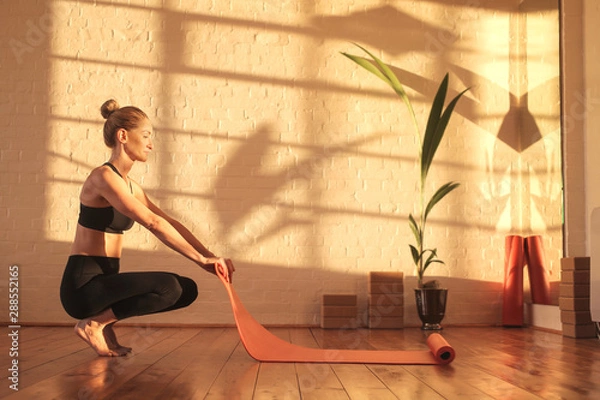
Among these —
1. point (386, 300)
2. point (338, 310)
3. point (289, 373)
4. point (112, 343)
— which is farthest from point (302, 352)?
point (386, 300)

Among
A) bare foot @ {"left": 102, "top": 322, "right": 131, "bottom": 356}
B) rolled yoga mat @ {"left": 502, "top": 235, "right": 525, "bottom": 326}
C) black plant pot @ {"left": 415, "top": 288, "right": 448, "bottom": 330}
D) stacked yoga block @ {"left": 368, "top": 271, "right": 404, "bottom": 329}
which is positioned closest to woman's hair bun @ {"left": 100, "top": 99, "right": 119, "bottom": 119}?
bare foot @ {"left": 102, "top": 322, "right": 131, "bottom": 356}

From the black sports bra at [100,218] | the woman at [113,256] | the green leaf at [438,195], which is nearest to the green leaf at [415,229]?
the green leaf at [438,195]

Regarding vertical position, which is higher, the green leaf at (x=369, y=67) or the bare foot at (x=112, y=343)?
the green leaf at (x=369, y=67)

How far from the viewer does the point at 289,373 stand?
8.75 ft

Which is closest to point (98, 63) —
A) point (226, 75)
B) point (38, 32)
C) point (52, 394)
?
point (38, 32)

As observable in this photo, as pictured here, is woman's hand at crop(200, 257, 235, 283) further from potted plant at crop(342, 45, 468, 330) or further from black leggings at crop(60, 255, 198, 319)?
potted plant at crop(342, 45, 468, 330)

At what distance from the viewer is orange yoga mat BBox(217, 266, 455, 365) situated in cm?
297

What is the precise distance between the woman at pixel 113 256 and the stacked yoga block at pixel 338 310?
1.94m

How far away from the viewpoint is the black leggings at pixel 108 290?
2.94 m

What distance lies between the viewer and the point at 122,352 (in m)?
3.11

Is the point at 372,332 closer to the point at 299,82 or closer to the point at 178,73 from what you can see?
the point at 299,82

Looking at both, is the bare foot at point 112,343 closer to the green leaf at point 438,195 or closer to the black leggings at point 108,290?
the black leggings at point 108,290

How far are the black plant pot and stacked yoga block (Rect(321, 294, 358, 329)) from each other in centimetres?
43

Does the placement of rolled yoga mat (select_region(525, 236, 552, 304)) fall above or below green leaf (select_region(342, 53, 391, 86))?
below
